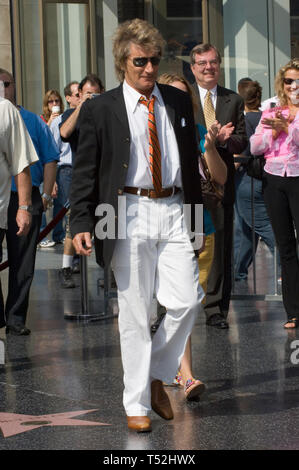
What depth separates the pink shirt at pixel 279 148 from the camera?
7957 millimetres

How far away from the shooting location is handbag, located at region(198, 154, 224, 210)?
6.91 metres

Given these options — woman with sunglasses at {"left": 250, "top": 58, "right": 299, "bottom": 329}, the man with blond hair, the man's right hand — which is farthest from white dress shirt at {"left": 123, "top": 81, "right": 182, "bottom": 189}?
woman with sunglasses at {"left": 250, "top": 58, "right": 299, "bottom": 329}

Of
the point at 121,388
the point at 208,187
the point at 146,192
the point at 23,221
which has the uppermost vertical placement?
the point at 146,192

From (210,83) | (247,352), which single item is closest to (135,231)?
(247,352)

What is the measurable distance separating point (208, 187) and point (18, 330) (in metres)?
2.23

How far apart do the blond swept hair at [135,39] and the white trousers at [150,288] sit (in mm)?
759

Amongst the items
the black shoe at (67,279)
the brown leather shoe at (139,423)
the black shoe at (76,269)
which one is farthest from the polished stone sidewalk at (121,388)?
the black shoe at (76,269)

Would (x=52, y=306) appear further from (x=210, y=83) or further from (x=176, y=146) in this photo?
(x=176, y=146)

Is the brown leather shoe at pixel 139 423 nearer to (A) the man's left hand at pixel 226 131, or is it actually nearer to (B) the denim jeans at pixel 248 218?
(A) the man's left hand at pixel 226 131

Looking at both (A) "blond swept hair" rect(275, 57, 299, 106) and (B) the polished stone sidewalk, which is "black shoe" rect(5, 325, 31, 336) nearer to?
(B) the polished stone sidewalk

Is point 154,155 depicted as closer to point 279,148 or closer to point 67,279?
A: point 279,148

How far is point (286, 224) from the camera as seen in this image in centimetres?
812

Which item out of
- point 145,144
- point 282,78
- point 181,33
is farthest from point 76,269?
point 145,144
